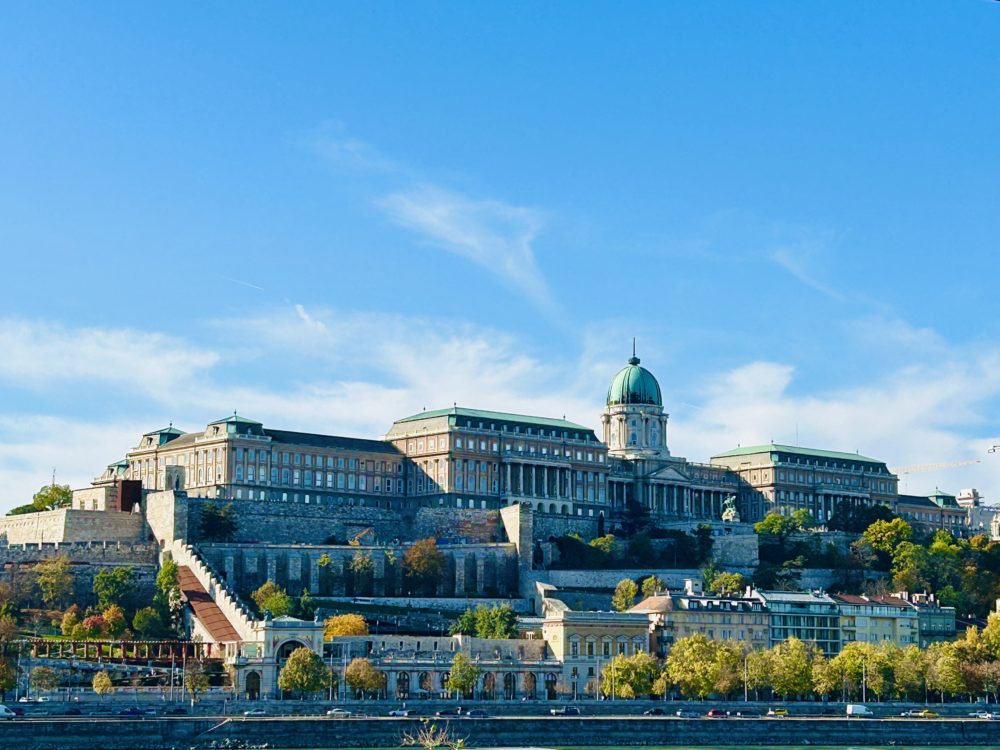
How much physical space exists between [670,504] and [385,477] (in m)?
25.2

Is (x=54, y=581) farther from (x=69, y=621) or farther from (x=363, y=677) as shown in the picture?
(x=363, y=677)

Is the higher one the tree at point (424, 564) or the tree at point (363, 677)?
the tree at point (424, 564)

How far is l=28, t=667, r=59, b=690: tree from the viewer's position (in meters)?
99.2

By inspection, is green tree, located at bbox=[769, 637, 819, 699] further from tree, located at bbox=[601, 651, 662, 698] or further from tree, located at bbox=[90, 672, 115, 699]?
tree, located at bbox=[90, 672, 115, 699]

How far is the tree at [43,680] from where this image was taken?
99.2m

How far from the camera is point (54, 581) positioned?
11519 cm

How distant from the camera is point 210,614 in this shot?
373 ft

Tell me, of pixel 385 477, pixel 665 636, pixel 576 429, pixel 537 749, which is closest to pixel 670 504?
pixel 576 429

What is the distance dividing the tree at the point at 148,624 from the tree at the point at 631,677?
2429cm

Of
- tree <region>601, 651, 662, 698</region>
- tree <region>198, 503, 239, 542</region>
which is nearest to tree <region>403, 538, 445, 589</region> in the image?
tree <region>198, 503, 239, 542</region>

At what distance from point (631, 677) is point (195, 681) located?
24075mm

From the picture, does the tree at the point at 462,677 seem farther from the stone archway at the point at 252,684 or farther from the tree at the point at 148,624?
the tree at the point at 148,624

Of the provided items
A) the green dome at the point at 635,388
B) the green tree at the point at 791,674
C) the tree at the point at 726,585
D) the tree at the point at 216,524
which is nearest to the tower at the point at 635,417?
the green dome at the point at 635,388

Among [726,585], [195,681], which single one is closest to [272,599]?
[195,681]
